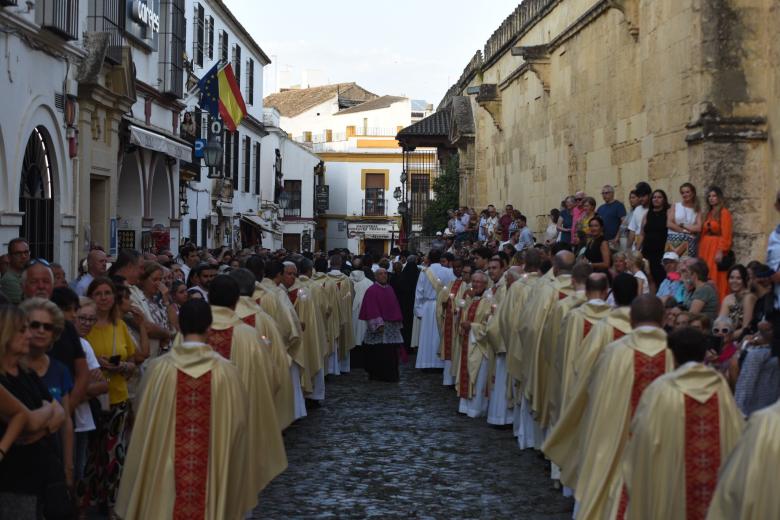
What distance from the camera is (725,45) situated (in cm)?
1214

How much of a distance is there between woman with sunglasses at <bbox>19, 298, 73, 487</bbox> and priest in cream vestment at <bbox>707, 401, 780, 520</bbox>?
9.58 ft

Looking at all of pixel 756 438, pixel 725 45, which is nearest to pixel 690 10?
pixel 725 45

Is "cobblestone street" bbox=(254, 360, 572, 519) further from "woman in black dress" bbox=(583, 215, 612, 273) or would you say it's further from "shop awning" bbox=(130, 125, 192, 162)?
"shop awning" bbox=(130, 125, 192, 162)

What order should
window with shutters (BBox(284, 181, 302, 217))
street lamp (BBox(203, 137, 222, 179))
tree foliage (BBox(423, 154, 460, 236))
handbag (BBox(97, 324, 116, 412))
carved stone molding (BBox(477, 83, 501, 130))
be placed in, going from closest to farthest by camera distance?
handbag (BBox(97, 324, 116, 412)), street lamp (BBox(203, 137, 222, 179)), carved stone molding (BBox(477, 83, 501, 130)), tree foliage (BBox(423, 154, 460, 236)), window with shutters (BBox(284, 181, 302, 217))

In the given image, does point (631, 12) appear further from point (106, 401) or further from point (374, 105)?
point (374, 105)

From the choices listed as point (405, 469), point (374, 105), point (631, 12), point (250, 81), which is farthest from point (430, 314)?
point (374, 105)

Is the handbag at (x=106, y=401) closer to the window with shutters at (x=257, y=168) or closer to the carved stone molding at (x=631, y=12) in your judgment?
the carved stone molding at (x=631, y=12)

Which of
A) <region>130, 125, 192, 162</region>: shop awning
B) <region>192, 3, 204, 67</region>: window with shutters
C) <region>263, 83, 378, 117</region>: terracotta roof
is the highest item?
<region>263, 83, 378, 117</region>: terracotta roof

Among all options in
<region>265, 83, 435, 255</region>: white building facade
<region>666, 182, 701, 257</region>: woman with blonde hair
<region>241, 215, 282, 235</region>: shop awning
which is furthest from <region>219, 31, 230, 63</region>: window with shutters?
<region>265, 83, 435, 255</region>: white building facade

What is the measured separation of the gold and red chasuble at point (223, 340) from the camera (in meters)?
8.17

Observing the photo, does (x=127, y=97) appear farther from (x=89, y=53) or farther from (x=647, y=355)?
(x=647, y=355)

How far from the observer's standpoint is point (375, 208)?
6619 cm

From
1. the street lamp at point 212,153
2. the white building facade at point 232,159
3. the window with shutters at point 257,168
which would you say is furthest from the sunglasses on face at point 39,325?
the window with shutters at point 257,168

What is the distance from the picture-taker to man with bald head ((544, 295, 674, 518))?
7324 millimetres
